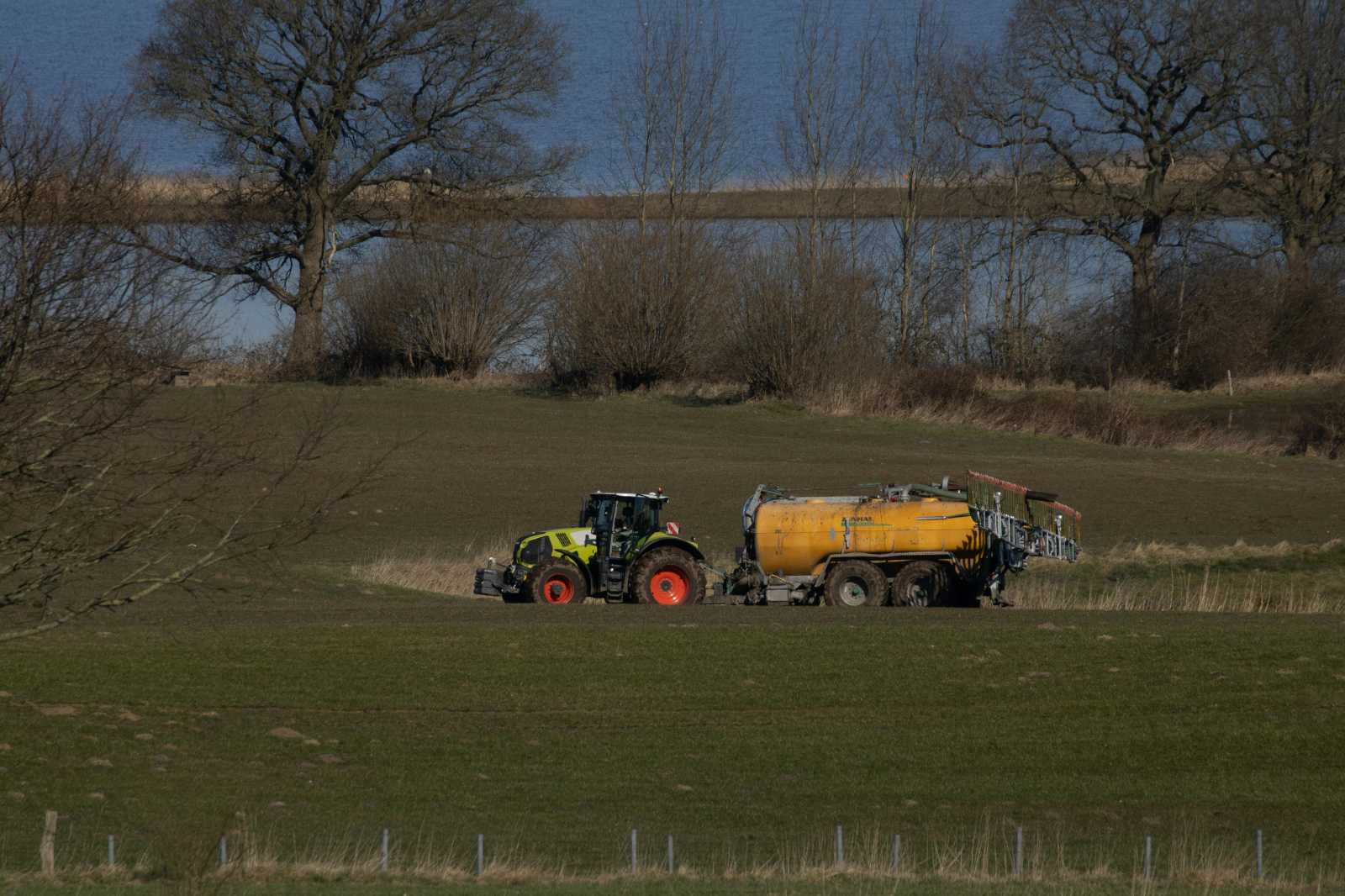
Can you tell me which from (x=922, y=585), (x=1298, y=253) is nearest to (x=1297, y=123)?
(x=1298, y=253)

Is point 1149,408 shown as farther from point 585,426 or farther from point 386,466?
point 386,466

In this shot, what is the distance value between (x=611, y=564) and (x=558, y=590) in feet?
3.60

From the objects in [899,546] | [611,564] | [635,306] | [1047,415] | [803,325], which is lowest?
[611,564]

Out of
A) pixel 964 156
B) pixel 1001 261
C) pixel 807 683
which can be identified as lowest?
pixel 807 683

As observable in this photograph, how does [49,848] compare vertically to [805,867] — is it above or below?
above

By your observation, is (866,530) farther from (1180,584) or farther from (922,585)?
(1180,584)

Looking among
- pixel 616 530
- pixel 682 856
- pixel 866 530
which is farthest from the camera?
pixel 866 530

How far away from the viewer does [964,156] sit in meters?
74.9

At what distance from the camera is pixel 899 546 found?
30.1 metres

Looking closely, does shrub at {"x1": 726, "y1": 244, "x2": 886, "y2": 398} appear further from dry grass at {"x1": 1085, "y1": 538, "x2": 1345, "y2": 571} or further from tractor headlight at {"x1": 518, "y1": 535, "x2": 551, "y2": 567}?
tractor headlight at {"x1": 518, "y1": 535, "x2": 551, "y2": 567}

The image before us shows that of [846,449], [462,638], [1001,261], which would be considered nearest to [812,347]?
[846,449]

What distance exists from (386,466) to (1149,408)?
107 feet

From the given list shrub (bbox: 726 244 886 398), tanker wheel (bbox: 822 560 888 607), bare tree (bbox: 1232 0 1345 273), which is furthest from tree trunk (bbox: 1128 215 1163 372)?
tanker wheel (bbox: 822 560 888 607)

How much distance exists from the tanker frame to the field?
1.44 metres
